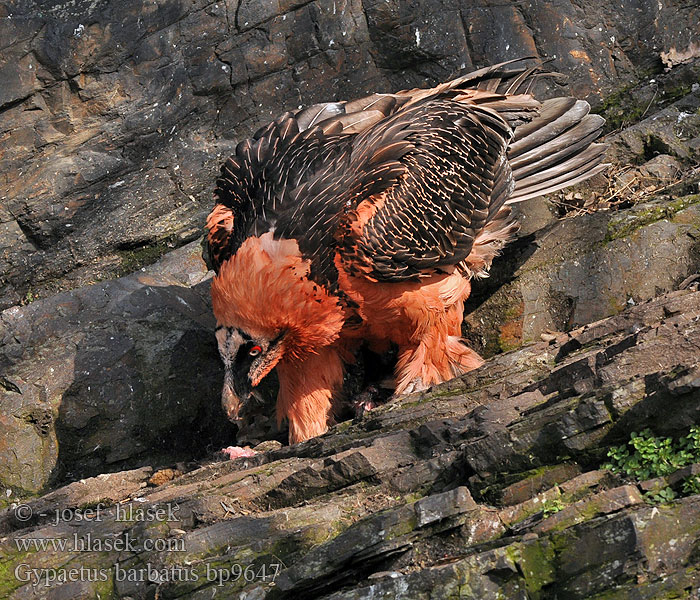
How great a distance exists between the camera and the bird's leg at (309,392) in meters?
7.12

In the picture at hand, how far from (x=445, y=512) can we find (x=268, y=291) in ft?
8.10

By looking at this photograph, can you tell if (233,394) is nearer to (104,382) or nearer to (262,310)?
(262,310)

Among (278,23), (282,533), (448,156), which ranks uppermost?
(278,23)

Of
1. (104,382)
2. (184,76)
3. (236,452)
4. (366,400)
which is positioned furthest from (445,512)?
(184,76)

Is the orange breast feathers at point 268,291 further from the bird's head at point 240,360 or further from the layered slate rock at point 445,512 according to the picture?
the layered slate rock at point 445,512

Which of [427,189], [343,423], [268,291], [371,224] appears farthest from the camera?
[427,189]

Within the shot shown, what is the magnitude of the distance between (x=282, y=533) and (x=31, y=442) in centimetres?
329

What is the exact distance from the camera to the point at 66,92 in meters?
9.23

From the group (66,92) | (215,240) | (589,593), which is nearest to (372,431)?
(215,240)

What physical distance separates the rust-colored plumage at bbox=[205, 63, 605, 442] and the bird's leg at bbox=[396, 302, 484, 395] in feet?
0.04

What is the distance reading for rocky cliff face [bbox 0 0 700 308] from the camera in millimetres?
9078

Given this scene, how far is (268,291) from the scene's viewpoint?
634 centimetres

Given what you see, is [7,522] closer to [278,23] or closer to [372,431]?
[372,431]

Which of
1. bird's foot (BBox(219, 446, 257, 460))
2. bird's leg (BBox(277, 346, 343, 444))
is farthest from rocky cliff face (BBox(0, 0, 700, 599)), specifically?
bird's leg (BBox(277, 346, 343, 444))
